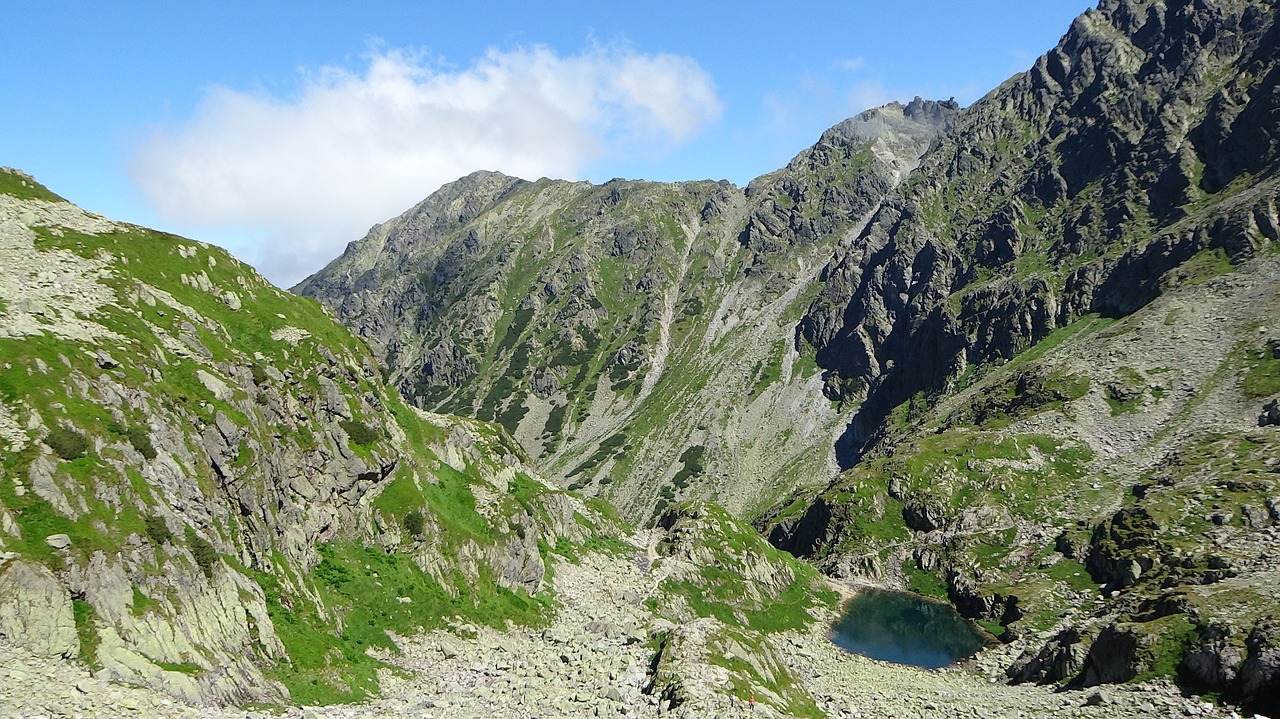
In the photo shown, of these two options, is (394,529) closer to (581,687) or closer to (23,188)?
(581,687)

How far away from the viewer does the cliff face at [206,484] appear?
32.9m

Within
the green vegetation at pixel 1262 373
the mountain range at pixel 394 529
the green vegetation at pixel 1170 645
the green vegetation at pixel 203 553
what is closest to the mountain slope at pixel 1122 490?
the green vegetation at pixel 1170 645

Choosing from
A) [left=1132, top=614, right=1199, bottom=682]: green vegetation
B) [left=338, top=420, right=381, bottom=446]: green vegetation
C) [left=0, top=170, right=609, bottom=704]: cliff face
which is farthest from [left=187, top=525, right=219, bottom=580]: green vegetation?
[left=1132, top=614, right=1199, bottom=682]: green vegetation

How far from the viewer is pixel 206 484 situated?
45.9m

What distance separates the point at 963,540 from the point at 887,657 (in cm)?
4687

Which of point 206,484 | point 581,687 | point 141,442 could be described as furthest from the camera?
point 206,484

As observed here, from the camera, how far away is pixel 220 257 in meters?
74.1

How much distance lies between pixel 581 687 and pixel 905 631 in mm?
75621

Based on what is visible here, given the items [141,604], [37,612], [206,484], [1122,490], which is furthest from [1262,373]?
[37,612]

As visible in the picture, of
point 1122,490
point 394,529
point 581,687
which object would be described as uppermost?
point 394,529

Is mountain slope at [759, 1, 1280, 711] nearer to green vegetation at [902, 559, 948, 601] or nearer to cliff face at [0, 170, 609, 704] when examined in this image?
green vegetation at [902, 559, 948, 601]

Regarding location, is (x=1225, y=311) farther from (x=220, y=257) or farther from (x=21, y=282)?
(x=21, y=282)

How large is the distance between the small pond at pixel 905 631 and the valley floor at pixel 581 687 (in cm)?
1184

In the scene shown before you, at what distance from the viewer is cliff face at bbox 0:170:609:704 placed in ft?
108
